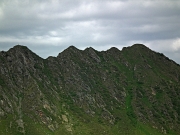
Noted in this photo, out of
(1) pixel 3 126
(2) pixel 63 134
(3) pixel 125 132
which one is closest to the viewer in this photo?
(1) pixel 3 126

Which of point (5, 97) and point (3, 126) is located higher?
point (5, 97)

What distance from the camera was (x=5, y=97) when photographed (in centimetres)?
19450

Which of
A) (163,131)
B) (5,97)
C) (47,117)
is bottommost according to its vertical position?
(163,131)

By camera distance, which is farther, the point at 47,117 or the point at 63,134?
the point at 47,117

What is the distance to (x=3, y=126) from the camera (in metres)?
168

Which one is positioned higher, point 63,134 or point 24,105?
point 24,105

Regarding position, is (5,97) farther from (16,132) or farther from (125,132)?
(125,132)

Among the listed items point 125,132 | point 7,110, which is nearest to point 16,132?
point 7,110

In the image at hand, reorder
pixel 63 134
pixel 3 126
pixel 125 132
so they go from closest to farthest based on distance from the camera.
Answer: pixel 3 126
pixel 63 134
pixel 125 132

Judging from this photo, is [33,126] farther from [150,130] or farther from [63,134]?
[150,130]

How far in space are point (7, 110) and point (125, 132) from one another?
8772cm

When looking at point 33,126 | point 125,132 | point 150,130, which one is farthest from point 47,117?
point 150,130

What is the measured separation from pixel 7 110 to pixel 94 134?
64.8 metres

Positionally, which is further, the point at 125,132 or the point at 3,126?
the point at 125,132
